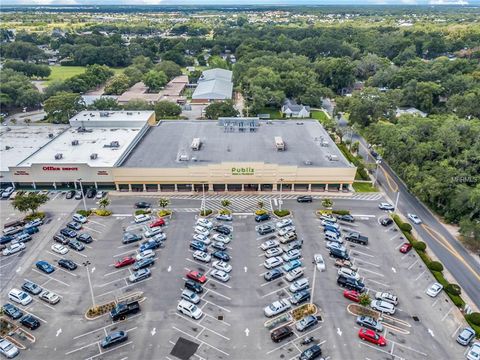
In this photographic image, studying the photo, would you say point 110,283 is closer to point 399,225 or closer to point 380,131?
point 399,225

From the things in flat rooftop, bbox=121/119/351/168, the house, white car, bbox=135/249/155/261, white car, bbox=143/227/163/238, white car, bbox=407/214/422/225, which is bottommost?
the house

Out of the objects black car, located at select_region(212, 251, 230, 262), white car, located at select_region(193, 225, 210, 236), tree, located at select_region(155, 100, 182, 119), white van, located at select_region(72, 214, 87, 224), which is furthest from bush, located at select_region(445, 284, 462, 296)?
tree, located at select_region(155, 100, 182, 119)

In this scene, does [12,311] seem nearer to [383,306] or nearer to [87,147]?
[87,147]

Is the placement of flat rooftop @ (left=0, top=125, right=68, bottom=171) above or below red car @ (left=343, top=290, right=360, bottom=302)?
above

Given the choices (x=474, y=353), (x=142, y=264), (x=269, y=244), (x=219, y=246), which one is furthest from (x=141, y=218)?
(x=474, y=353)

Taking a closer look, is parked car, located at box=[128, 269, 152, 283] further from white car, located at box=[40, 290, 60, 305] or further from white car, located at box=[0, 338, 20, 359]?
white car, located at box=[0, 338, 20, 359]
